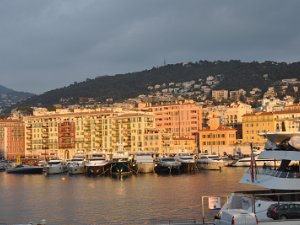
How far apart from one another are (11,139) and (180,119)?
56261mm

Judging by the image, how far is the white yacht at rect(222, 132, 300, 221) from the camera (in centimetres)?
2762

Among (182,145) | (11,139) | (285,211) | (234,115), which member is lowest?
(285,211)

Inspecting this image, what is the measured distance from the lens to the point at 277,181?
1119 inches

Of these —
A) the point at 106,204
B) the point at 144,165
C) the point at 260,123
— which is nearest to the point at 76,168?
the point at 144,165

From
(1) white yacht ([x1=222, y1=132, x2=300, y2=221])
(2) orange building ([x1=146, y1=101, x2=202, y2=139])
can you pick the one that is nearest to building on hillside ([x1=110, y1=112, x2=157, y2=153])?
(2) orange building ([x1=146, y1=101, x2=202, y2=139])

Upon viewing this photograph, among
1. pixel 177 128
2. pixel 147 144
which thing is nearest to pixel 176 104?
pixel 177 128

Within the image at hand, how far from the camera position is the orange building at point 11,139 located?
19412 centimetres

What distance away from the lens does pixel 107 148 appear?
171 meters

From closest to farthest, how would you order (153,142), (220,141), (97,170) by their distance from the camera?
(97,170)
(153,142)
(220,141)

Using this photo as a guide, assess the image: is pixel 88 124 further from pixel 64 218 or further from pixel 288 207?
pixel 288 207

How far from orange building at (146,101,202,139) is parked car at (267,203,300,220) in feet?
505

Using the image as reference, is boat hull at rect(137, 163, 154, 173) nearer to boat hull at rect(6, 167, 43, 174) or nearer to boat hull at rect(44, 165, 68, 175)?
boat hull at rect(44, 165, 68, 175)

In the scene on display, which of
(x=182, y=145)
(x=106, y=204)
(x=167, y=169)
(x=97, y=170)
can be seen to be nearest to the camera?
(x=106, y=204)

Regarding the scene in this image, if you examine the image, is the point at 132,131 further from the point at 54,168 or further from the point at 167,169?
the point at 167,169
